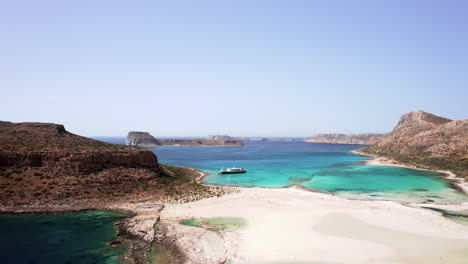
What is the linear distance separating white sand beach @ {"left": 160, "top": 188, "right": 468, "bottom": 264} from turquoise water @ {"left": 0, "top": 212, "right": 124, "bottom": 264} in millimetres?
6769

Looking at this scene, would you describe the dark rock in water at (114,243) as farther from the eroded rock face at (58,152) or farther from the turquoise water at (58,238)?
the eroded rock face at (58,152)

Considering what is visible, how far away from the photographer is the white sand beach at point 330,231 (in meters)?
21.9

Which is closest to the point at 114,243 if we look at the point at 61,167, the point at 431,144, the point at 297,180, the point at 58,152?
the point at 61,167

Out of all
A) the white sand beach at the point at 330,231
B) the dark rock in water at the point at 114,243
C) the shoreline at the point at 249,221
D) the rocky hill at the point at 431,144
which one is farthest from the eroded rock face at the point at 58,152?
the rocky hill at the point at 431,144

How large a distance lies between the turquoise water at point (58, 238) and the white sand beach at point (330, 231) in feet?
22.2

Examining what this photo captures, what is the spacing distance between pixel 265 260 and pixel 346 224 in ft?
40.6

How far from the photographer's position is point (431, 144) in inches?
3514

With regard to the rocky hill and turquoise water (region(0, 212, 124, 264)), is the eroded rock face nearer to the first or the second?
turquoise water (region(0, 212, 124, 264))

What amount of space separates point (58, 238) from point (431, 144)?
102 metres

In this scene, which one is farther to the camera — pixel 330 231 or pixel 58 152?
pixel 58 152

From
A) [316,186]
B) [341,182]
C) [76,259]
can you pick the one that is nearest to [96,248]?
[76,259]

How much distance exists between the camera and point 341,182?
57844 millimetres

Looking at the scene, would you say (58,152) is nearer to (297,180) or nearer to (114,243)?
(114,243)

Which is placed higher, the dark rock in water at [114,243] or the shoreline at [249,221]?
the shoreline at [249,221]
